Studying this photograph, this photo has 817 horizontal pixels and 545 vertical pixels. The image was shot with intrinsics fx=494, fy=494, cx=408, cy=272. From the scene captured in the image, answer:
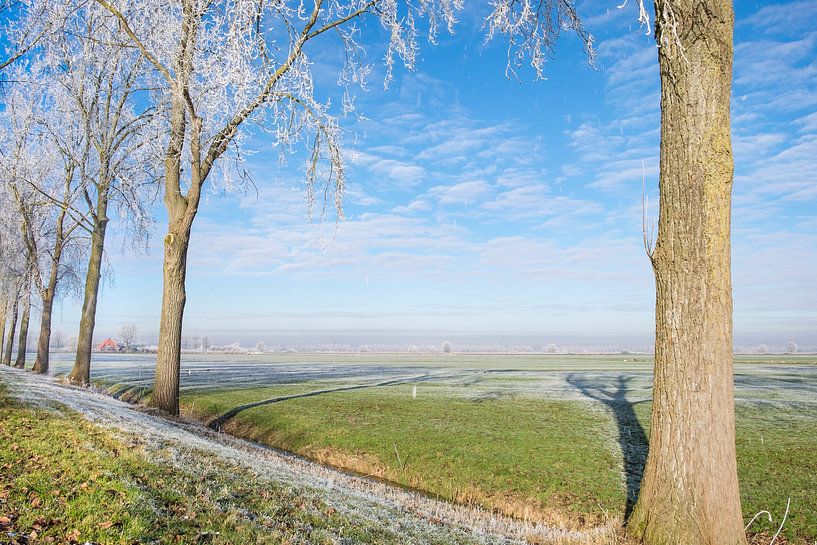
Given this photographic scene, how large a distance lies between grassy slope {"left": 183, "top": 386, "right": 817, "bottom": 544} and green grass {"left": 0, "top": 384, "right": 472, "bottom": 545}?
6.04 metres

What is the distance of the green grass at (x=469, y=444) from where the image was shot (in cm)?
1148

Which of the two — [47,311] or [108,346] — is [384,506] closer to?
[47,311]

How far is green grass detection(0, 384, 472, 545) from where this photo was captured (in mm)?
4996

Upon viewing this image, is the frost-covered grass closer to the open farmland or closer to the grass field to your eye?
the open farmland

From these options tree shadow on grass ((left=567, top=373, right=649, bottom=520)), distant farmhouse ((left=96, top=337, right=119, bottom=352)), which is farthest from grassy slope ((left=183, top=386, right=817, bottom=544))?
distant farmhouse ((left=96, top=337, right=119, bottom=352))

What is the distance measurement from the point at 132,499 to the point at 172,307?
1065cm

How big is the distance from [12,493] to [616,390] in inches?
1215

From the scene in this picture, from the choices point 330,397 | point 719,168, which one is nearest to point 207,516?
point 719,168

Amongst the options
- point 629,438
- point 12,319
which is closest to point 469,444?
point 629,438

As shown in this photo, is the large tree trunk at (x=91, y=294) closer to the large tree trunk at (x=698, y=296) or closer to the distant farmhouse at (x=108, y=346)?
the large tree trunk at (x=698, y=296)

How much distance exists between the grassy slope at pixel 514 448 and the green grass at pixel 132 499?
19.8ft

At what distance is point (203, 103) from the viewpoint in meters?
14.5

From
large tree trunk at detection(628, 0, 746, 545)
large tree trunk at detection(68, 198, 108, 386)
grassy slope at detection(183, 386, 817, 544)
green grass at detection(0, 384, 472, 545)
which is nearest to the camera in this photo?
green grass at detection(0, 384, 472, 545)

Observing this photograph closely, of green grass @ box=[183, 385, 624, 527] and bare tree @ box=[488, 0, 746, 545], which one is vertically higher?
bare tree @ box=[488, 0, 746, 545]
